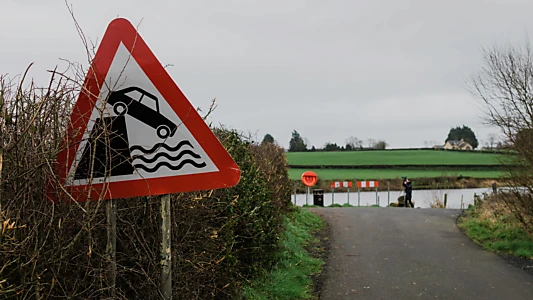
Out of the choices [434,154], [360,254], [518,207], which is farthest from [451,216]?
[434,154]

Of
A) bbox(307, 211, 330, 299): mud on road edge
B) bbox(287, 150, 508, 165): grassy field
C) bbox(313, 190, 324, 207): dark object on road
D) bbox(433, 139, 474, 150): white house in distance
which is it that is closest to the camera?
bbox(307, 211, 330, 299): mud on road edge

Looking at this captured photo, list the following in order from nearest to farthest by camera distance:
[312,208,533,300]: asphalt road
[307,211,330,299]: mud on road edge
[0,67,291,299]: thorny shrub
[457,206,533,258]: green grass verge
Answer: [0,67,291,299]: thorny shrub → [312,208,533,300]: asphalt road → [307,211,330,299]: mud on road edge → [457,206,533,258]: green grass verge

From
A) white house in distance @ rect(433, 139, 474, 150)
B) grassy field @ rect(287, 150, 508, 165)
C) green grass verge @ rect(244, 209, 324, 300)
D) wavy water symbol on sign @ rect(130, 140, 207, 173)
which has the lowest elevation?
green grass verge @ rect(244, 209, 324, 300)

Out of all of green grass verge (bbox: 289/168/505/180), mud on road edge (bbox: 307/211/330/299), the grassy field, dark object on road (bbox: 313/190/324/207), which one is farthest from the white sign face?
the grassy field

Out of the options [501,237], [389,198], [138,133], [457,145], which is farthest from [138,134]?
[457,145]

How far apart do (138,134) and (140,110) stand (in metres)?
0.13

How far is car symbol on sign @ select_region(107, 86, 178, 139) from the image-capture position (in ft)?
9.22

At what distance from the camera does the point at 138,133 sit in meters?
2.83

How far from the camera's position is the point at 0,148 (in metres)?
2.29

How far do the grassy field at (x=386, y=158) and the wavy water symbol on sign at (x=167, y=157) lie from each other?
5123 cm

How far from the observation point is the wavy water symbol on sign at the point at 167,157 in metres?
2.83

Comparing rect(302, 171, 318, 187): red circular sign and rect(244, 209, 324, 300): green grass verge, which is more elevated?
rect(302, 171, 318, 187): red circular sign

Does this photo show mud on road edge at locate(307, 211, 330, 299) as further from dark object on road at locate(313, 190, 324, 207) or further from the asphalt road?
dark object on road at locate(313, 190, 324, 207)

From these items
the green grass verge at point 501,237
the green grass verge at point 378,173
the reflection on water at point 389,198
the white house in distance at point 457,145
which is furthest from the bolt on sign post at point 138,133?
the white house in distance at point 457,145
